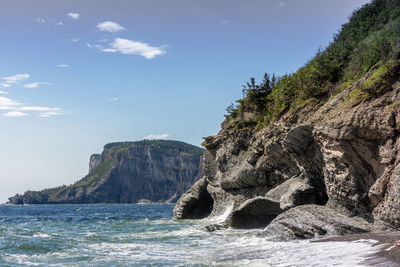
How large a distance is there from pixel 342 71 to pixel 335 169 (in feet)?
35.3

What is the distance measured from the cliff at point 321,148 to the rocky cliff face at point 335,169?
5 cm

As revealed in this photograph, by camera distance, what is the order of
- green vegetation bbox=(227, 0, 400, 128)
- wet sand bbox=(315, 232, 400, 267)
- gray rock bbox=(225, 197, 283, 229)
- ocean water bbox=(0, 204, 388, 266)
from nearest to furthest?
wet sand bbox=(315, 232, 400, 267) < ocean water bbox=(0, 204, 388, 266) < green vegetation bbox=(227, 0, 400, 128) < gray rock bbox=(225, 197, 283, 229)

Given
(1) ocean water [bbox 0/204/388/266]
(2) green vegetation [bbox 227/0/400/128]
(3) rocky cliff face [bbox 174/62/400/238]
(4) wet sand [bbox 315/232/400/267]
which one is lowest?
(1) ocean water [bbox 0/204/388/266]

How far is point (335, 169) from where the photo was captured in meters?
18.4

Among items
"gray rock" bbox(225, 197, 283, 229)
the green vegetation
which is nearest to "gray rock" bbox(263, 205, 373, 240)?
"gray rock" bbox(225, 197, 283, 229)

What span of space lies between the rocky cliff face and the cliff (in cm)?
5

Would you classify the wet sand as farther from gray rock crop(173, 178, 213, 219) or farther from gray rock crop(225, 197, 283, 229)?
gray rock crop(173, 178, 213, 219)

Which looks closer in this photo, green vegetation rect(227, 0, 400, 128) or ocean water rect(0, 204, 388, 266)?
ocean water rect(0, 204, 388, 266)

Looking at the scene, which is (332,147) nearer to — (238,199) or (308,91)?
(308,91)

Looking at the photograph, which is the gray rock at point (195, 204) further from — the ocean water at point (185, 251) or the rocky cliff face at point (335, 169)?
the ocean water at point (185, 251)

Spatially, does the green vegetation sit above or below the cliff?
above

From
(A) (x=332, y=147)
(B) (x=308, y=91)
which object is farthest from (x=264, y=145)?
(A) (x=332, y=147)

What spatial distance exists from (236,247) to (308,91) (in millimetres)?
13062

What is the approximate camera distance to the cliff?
1605 cm
